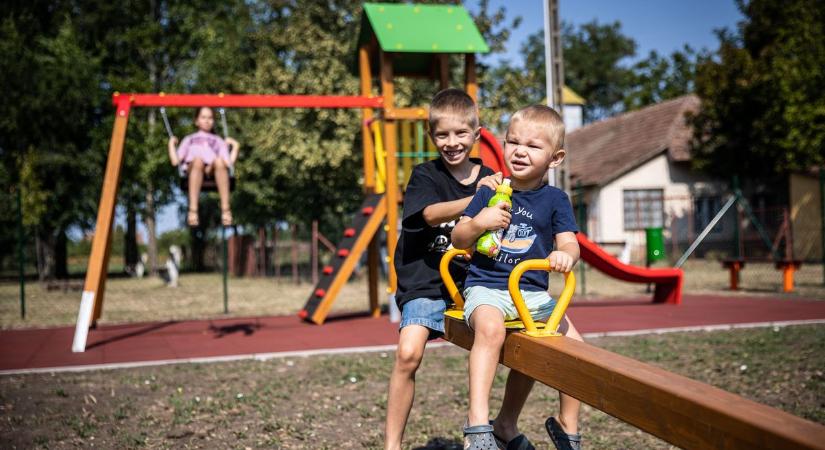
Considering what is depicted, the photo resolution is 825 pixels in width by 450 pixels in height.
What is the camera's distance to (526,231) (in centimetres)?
298

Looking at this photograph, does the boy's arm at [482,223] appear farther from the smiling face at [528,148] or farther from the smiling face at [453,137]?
the smiling face at [453,137]

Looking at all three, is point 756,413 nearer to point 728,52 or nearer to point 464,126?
point 464,126

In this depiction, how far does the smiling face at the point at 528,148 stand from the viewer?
2.92m

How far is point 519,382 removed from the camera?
3316 millimetres

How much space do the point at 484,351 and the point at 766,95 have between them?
26.4 meters

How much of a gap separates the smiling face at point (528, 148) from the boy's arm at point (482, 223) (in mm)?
197

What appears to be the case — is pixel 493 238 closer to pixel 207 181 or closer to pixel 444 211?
pixel 444 211

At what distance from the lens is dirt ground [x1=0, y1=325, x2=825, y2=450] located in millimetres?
4461

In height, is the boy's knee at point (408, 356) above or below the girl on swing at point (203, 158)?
below

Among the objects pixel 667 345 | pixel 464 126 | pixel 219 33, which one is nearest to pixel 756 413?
pixel 464 126

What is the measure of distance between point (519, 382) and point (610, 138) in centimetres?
3232

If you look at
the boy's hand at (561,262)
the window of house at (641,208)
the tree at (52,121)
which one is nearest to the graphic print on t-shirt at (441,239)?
the boy's hand at (561,262)

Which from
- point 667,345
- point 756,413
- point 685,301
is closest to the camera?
point 756,413

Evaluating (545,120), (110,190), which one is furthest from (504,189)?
(110,190)
